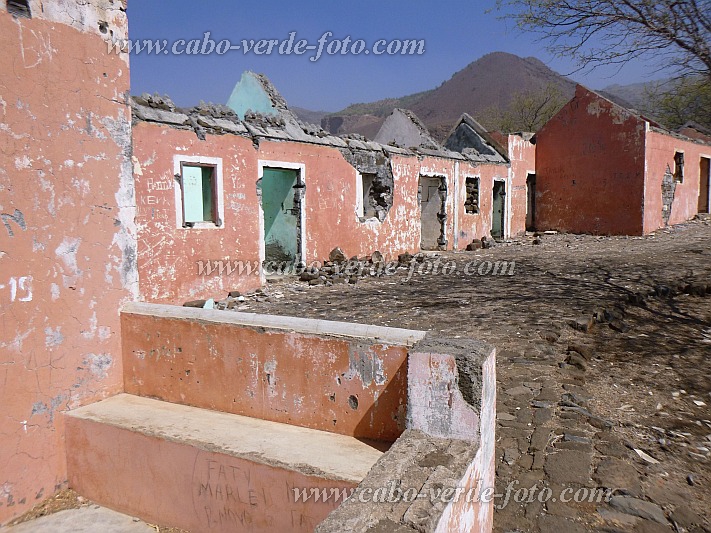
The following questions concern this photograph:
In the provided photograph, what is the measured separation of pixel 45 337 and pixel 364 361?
205 cm

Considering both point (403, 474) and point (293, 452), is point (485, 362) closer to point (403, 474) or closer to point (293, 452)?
point (403, 474)

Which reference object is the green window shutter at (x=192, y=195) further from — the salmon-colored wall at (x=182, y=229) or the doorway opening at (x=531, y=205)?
the doorway opening at (x=531, y=205)

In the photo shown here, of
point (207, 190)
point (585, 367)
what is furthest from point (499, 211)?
point (585, 367)

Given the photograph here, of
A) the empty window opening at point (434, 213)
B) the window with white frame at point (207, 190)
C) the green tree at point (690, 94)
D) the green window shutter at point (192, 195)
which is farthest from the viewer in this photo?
Result: the green window shutter at point (192, 195)

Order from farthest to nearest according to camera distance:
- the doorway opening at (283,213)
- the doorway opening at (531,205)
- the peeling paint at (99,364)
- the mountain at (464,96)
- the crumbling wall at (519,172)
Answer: the mountain at (464,96) < the doorway opening at (531,205) < the crumbling wall at (519,172) < the doorway opening at (283,213) < the peeling paint at (99,364)

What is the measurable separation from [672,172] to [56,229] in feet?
66.1

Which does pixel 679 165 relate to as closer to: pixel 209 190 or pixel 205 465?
pixel 209 190

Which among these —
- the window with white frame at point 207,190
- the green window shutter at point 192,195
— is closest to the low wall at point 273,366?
the window with white frame at point 207,190

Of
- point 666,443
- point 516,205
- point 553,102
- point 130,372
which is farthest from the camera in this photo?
point 553,102

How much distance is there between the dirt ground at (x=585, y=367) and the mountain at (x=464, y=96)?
2231 inches

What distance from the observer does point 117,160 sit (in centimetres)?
365

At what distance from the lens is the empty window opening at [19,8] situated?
2967 mm

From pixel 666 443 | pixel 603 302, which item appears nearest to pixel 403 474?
pixel 666 443

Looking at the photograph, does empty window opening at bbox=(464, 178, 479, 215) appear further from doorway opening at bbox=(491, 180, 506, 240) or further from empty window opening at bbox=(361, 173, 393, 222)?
empty window opening at bbox=(361, 173, 393, 222)
